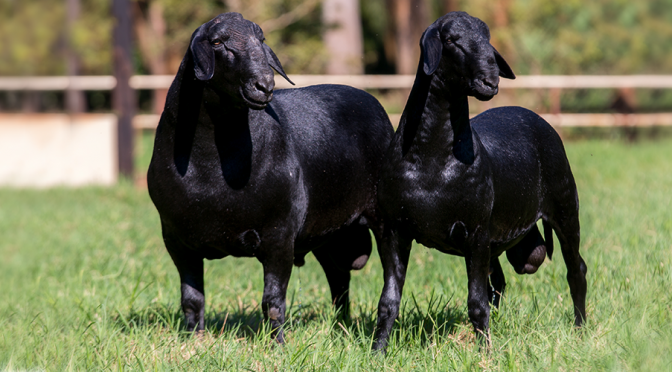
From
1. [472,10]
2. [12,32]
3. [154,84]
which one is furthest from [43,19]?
[472,10]

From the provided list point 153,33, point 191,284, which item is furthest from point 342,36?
point 191,284

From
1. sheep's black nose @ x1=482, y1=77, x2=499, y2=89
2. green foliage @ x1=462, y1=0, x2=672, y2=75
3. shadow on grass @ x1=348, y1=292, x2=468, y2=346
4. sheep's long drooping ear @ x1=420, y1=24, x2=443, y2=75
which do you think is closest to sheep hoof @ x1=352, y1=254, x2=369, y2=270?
shadow on grass @ x1=348, y1=292, x2=468, y2=346

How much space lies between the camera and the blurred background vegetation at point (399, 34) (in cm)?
1619

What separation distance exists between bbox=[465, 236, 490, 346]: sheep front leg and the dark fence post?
9616mm

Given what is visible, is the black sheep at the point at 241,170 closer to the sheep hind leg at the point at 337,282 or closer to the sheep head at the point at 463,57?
the sheep hind leg at the point at 337,282

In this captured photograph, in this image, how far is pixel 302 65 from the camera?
63.2 ft

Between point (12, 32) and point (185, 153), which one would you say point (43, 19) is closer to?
point (12, 32)

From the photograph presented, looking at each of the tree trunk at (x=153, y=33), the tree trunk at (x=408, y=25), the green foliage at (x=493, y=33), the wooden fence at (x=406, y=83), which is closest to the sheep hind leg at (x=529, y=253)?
the wooden fence at (x=406, y=83)

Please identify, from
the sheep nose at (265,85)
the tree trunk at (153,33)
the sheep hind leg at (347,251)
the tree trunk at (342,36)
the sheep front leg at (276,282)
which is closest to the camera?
the sheep nose at (265,85)

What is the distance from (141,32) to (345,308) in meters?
18.8

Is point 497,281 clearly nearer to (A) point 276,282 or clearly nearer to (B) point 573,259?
(B) point 573,259

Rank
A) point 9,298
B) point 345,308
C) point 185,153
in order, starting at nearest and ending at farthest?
point 185,153, point 345,308, point 9,298

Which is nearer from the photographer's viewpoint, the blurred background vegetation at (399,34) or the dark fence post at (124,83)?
→ the dark fence post at (124,83)

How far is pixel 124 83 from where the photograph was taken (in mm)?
12469
